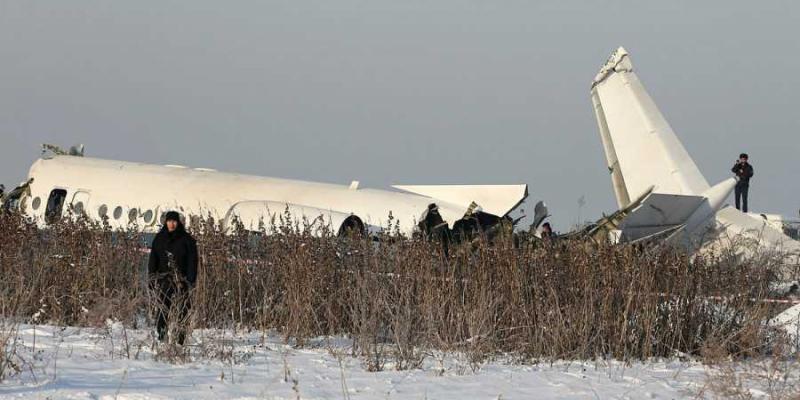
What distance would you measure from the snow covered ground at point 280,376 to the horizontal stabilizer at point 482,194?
931 cm

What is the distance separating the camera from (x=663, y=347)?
12.3 m

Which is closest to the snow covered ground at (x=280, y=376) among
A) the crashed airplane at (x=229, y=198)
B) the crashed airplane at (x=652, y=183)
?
the crashed airplane at (x=229, y=198)

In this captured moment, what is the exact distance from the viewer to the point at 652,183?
23.7 metres

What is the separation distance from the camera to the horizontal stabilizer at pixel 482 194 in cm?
2094

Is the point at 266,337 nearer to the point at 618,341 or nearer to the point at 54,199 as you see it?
the point at 618,341

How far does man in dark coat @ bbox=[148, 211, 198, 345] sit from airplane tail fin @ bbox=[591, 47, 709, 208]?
1331 cm

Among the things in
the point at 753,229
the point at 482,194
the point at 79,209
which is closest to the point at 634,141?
the point at 753,229

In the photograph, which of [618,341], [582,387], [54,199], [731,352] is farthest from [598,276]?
[54,199]

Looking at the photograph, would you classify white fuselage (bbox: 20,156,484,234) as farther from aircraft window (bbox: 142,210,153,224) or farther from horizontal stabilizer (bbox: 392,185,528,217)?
horizontal stabilizer (bbox: 392,185,528,217)

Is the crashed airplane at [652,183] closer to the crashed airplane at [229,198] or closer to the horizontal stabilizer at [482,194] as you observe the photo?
the horizontal stabilizer at [482,194]

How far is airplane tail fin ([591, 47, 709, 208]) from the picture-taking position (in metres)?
23.5

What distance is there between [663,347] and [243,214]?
38.5ft

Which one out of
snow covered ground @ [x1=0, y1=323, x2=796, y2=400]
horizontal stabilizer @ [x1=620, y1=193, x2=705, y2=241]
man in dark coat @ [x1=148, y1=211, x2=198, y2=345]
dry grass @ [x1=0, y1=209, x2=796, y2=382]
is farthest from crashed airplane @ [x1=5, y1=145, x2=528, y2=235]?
snow covered ground @ [x1=0, y1=323, x2=796, y2=400]

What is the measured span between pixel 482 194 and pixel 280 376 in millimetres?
12557
